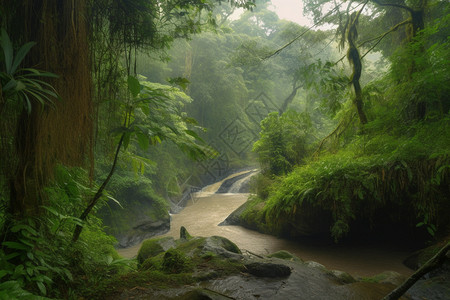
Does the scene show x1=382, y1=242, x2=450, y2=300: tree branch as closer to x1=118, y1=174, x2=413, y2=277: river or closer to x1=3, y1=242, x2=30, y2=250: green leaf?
x1=3, y1=242, x2=30, y2=250: green leaf

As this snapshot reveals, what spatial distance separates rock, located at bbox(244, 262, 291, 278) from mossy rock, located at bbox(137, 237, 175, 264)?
2382mm

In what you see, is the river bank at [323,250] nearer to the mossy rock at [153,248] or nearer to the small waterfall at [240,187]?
the mossy rock at [153,248]

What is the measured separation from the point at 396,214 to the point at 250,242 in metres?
3.63

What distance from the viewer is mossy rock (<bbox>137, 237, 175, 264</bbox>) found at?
529cm

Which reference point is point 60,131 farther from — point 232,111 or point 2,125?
point 232,111

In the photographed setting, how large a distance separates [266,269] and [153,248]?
2821 millimetres

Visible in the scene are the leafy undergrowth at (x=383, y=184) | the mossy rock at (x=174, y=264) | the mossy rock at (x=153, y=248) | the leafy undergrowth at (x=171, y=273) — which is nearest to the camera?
the leafy undergrowth at (x=171, y=273)

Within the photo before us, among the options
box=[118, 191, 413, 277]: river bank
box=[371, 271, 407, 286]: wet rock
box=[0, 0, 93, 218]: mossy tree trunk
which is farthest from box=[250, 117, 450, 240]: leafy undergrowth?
box=[0, 0, 93, 218]: mossy tree trunk

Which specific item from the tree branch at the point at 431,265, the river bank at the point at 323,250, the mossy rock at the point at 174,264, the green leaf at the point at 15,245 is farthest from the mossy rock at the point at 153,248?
the tree branch at the point at 431,265

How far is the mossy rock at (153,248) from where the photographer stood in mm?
5289

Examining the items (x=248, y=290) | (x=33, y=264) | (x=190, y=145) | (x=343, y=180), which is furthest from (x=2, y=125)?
(x=343, y=180)

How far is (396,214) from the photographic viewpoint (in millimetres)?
5539

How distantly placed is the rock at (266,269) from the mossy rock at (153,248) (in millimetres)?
2382

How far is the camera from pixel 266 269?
3453mm
